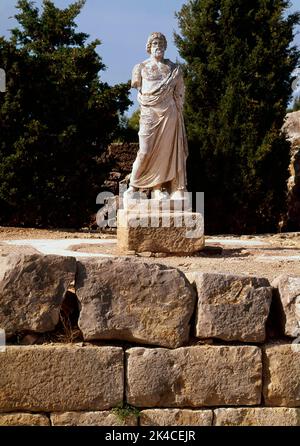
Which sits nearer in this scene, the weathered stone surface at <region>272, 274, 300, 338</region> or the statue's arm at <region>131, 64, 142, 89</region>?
the weathered stone surface at <region>272, 274, 300, 338</region>

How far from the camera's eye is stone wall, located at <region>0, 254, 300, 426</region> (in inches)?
137

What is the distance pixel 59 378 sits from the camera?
11.4 ft

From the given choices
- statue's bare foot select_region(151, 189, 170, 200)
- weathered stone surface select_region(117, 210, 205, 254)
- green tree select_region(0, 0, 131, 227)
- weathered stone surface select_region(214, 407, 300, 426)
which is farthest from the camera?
green tree select_region(0, 0, 131, 227)

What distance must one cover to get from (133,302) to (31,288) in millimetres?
569

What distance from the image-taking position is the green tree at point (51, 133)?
10805 mm

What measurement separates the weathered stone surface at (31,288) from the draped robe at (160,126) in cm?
410

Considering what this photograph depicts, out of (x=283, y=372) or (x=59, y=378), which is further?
(x=283, y=372)

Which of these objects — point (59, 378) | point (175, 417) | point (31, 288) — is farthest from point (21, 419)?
point (175, 417)

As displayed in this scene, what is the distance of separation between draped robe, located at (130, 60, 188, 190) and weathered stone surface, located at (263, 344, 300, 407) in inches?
160

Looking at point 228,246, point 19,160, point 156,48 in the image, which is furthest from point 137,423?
point 19,160

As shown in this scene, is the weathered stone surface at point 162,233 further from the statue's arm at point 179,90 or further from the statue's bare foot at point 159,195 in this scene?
the statue's arm at point 179,90

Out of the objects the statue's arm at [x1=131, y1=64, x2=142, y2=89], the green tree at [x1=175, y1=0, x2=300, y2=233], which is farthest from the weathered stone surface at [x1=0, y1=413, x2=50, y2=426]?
the green tree at [x1=175, y1=0, x2=300, y2=233]

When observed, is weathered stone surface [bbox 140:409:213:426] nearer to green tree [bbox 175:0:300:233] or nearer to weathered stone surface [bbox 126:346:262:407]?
weathered stone surface [bbox 126:346:262:407]

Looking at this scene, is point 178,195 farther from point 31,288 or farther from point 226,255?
point 31,288
